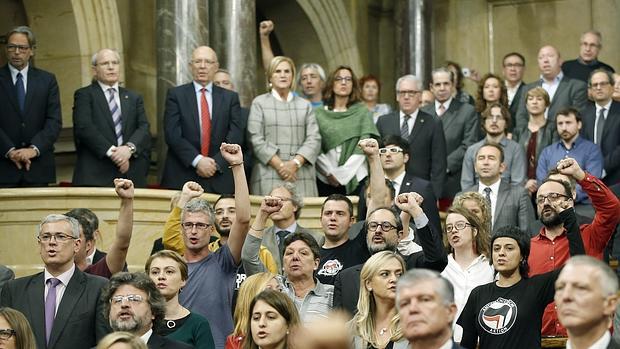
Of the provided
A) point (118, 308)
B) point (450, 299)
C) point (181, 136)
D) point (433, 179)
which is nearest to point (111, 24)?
point (181, 136)

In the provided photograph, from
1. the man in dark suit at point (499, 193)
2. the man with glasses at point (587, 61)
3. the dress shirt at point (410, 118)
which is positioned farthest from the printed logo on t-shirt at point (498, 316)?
the man with glasses at point (587, 61)

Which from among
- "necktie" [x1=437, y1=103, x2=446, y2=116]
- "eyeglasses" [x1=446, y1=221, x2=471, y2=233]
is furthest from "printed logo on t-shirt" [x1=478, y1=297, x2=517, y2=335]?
"necktie" [x1=437, y1=103, x2=446, y2=116]

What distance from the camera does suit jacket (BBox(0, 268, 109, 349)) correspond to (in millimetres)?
7328

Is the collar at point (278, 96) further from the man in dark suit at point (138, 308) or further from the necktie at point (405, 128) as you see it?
the man in dark suit at point (138, 308)

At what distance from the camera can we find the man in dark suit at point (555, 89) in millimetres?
11739

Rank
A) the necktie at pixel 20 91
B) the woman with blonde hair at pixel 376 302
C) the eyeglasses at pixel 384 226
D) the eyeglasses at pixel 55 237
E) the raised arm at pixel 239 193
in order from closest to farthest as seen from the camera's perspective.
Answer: the woman with blonde hair at pixel 376 302 → the eyeglasses at pixel 55 237 → the raised arm at pixel 239 193 → the eyeglasses at pixel 384 226 → the necktie at pixel 20 91

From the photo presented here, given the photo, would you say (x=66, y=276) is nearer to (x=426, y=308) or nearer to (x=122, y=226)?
(x=122, y=226)

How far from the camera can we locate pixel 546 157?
10.7m

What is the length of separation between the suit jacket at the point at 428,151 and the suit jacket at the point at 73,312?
418 centimetres

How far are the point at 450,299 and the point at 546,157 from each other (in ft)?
18.9

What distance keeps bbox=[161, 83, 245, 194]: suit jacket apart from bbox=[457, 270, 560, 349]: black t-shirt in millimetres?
3708

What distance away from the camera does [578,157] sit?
34.5 ft

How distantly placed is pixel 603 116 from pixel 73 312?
18.0ft

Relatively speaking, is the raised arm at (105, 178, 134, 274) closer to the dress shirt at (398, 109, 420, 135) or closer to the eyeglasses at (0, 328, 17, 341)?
the eyeglasses at (0, 328, 17, 341)
